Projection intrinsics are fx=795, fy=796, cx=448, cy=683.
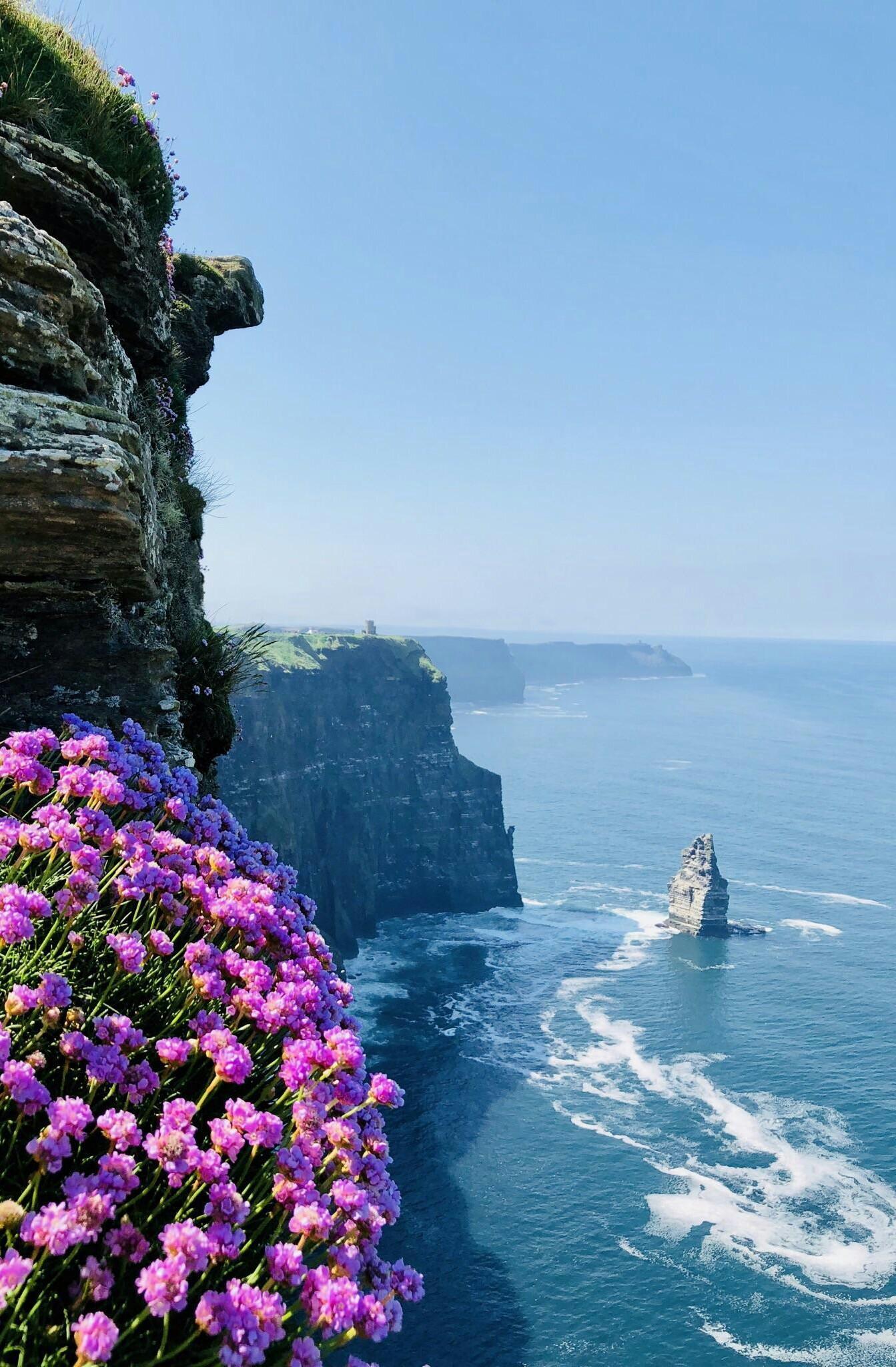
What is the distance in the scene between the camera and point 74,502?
554 centimetres

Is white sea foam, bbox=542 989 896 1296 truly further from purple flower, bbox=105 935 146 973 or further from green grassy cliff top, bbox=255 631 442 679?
green grassy cliff top, bbox=255 631 442 679

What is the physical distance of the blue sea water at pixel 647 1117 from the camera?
96.1 ft

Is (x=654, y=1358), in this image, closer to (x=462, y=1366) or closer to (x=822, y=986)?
(x=462, y=1366)

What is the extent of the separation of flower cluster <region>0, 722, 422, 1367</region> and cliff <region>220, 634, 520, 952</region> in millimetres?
74198

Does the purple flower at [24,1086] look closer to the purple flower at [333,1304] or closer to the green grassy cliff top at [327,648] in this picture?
the purple flower at [333,1304]

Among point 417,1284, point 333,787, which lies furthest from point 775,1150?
point 333,787

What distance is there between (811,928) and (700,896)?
10.3 m

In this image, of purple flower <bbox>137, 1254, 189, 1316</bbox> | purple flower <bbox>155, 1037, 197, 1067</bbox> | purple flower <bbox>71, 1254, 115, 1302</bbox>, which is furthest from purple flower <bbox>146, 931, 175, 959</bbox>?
purple flower <bbox>137, 1254, 189, 1316</bbox>

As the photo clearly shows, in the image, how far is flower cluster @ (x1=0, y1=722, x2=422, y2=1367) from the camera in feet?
8.79

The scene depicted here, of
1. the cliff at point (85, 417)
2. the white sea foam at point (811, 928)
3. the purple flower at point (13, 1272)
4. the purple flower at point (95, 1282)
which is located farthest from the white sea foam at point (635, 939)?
the purple flower at point (13, 1272)

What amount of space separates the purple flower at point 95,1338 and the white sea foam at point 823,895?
88.0 meters

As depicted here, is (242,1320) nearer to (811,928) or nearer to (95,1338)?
(95,1338)

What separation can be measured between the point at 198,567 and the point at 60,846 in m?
7.50

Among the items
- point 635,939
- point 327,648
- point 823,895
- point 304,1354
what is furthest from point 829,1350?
point 327,648
